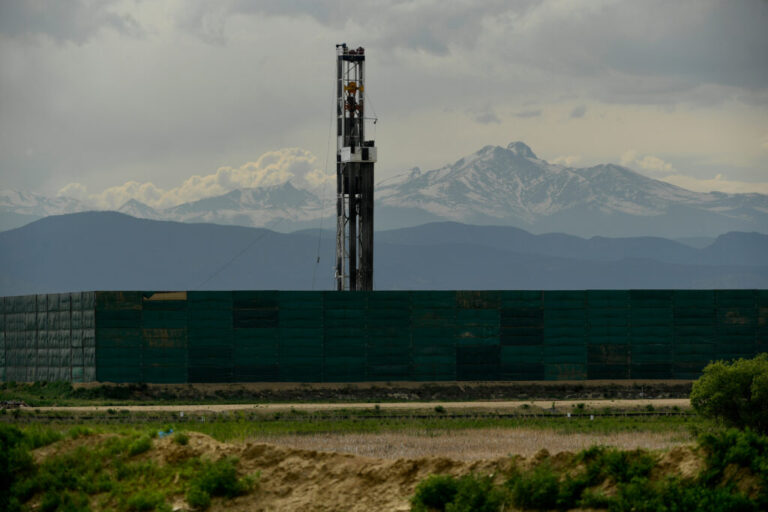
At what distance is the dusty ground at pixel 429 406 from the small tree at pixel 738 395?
11870 mm

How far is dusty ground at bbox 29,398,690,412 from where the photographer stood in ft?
147

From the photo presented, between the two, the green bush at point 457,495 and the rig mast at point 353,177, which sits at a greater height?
the rig mast at point 353,177

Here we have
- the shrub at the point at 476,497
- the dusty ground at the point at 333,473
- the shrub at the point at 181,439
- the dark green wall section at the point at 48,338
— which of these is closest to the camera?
the shrub at the point at 476,497

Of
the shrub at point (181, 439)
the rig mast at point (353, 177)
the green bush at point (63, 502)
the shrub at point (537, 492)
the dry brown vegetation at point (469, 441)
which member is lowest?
the green bush at point (63, 502)

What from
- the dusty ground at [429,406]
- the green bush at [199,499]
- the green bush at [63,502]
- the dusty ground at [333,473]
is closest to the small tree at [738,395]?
the dusty ground at [429,406]

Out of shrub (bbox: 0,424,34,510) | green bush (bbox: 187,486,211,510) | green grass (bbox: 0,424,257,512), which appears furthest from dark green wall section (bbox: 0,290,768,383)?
green bush (bbox: 187,486,211,510)

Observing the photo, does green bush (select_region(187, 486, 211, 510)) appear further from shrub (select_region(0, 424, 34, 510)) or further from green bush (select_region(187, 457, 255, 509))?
shrub (select_region(0, 424, 34, 510))

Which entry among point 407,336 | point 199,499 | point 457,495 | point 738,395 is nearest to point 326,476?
point 199,499

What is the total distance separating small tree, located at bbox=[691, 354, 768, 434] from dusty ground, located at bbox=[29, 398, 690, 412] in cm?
1187

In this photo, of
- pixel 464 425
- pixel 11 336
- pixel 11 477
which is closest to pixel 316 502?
pixel 11 477

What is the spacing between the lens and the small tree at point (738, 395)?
32375 mm

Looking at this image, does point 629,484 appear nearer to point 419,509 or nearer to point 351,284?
point 419,509

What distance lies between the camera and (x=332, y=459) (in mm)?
22734

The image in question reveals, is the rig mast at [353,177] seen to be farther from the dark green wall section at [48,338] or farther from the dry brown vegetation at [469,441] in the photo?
the dry brown vegetation at [469,441]
